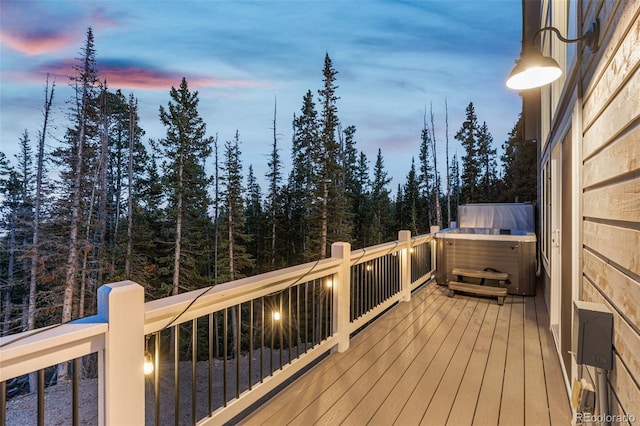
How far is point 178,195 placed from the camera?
15.5 m

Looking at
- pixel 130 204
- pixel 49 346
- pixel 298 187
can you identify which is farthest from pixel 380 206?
pixel 49 346

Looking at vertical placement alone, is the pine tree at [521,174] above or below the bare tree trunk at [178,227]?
above

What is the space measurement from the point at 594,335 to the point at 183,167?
16.4 meters

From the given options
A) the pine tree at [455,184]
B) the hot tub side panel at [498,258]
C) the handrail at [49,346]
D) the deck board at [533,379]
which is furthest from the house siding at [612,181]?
the pine tree at [455,184]

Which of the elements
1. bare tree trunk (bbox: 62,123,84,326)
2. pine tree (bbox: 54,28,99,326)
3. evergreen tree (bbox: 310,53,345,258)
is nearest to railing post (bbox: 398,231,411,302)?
evergreen tree (bbox: 310,53,345,258)

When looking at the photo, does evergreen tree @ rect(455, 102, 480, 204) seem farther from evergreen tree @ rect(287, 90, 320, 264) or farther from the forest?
evergreen tree @ rect(287, 90, 320, 264)

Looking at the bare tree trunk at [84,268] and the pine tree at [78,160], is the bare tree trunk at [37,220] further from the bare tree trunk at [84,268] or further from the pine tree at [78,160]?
the bare tree trunk at [84,268]

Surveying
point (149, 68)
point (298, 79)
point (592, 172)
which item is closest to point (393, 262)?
point (592, 172)

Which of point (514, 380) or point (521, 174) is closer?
point (514, 380)

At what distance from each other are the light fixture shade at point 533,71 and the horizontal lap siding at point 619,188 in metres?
0.32

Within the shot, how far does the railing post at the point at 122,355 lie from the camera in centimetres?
127

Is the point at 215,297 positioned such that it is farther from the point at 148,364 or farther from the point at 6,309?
the point at 6,309

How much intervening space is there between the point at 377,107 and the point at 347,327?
21.8 meters

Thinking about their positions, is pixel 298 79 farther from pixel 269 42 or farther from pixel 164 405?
pixel 164 405
